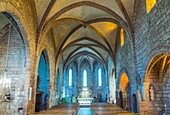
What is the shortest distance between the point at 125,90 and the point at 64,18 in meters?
7.10

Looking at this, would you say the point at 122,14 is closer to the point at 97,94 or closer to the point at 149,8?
the point at 149,8

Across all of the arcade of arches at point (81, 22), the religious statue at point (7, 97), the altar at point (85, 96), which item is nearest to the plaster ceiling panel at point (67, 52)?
the altar at point (85, 96)

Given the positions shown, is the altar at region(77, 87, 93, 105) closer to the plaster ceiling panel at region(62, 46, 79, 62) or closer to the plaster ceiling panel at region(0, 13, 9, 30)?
the plaster ceiling panel at region(62, 46, 79, 62)

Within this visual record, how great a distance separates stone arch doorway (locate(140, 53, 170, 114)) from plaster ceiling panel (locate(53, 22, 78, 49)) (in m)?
7.70

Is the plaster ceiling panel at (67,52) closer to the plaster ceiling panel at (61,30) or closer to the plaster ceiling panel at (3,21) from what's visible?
the plaster ceiling panel at (61,30)

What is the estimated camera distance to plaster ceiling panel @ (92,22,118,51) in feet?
42.7

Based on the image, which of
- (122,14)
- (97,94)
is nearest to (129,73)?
(122,14)

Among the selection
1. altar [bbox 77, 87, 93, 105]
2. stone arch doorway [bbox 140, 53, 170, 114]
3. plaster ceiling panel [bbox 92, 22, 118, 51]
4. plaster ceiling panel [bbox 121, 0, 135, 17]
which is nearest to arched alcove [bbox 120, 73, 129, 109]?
plaster ceiling panel [bbox 92, 22, 118, 51]

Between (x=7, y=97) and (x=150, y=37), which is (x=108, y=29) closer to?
(x=150, y=37)

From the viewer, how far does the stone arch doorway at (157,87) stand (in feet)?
24.2

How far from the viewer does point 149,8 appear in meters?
7.14

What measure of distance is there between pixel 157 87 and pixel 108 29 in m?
7.01

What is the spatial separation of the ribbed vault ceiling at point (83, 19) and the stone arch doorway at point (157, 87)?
281cm

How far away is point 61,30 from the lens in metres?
13.7
